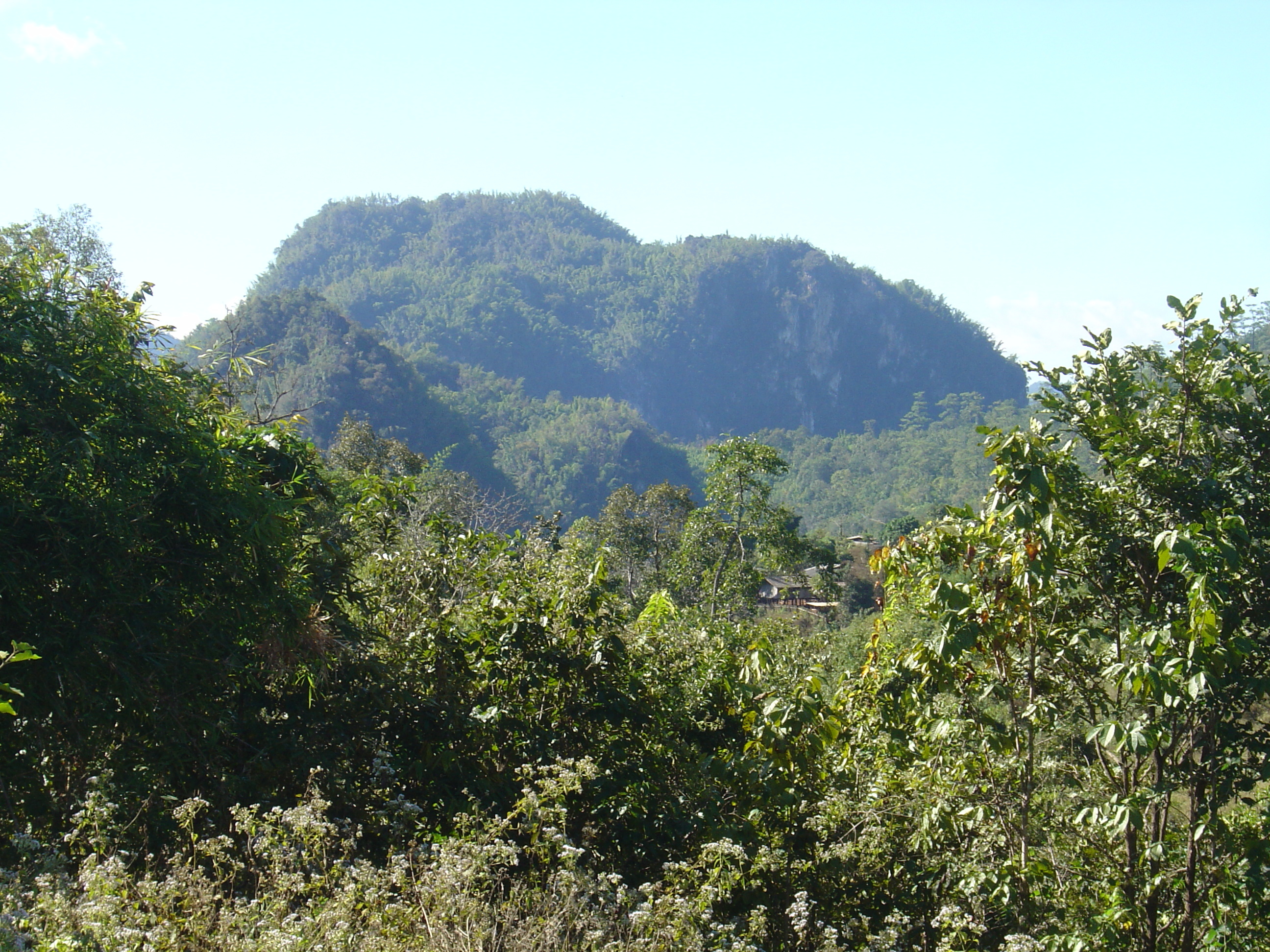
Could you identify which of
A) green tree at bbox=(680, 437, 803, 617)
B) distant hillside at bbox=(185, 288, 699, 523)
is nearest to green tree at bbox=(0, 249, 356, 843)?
green tree at bbox=(680, 437, 803, 617)

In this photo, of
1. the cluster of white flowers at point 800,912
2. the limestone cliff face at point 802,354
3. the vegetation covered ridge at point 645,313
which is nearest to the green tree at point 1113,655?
the cluster of white flowers at point 800,912

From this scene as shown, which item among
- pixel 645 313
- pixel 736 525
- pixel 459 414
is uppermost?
pixel 645 313

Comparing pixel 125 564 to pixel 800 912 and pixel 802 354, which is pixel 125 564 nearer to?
pixel 800 912

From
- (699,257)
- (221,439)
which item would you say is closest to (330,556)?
(221,439)

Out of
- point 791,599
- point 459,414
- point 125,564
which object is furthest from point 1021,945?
point 459,414

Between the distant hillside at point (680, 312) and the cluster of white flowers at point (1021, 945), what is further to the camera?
the distant hillside at point (680, 312)

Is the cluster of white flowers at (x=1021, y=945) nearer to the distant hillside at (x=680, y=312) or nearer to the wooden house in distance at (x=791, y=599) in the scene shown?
the wooden house in distance at (x=791, y=599)

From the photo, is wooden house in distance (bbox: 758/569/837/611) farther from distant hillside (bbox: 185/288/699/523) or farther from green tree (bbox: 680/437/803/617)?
distant hillside (bbox: 185/288/699/523)

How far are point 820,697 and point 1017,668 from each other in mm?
799

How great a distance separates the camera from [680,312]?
568 ft

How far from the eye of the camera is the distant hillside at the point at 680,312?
160000 mm

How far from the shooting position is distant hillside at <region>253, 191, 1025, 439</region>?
160000 mm

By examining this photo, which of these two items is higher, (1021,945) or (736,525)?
(736,525)

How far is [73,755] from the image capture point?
2721 mm
